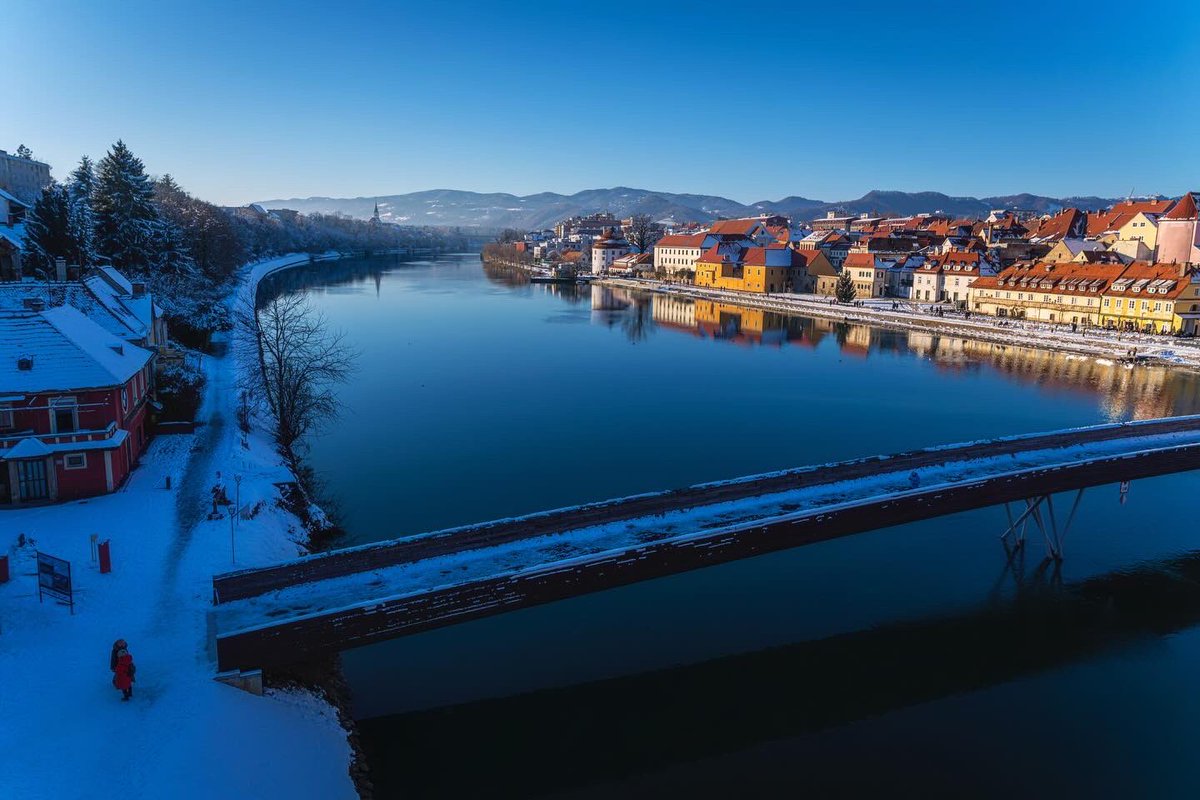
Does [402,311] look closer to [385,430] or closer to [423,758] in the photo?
[385,430]

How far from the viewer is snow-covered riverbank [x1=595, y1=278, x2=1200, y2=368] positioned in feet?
124

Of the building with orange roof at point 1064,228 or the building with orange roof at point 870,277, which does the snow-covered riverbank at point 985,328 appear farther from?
the building with orange roof at point 1064,228

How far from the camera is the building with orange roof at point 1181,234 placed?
51.7 metres

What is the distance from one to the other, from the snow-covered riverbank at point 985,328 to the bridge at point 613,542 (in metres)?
26.3

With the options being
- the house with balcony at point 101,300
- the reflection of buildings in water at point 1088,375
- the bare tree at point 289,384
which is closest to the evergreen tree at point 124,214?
the bare tree at point 289,384

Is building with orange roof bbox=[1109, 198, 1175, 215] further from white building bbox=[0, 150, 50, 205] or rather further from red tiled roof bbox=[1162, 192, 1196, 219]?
white building bbox=[0, 150, 50, 205]


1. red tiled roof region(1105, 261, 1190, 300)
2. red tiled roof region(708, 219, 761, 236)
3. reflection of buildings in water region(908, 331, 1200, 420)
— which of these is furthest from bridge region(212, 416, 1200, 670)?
red tiled roof region(708, 219, 761, 236)

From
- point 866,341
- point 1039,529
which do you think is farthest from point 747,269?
point 1039,529

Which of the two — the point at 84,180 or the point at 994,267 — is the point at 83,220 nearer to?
the point at 84,180

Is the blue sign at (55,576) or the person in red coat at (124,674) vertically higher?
the blue sign at (55,576)

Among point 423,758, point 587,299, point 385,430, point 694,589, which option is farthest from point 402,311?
point 423,758

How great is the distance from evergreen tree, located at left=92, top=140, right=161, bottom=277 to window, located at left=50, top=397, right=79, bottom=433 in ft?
78.1

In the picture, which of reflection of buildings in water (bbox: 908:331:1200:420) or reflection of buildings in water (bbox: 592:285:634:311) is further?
reflection of buildings in water (bbox: 592:285:634:311)

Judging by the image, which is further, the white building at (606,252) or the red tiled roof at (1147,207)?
the white building at (606,252)
